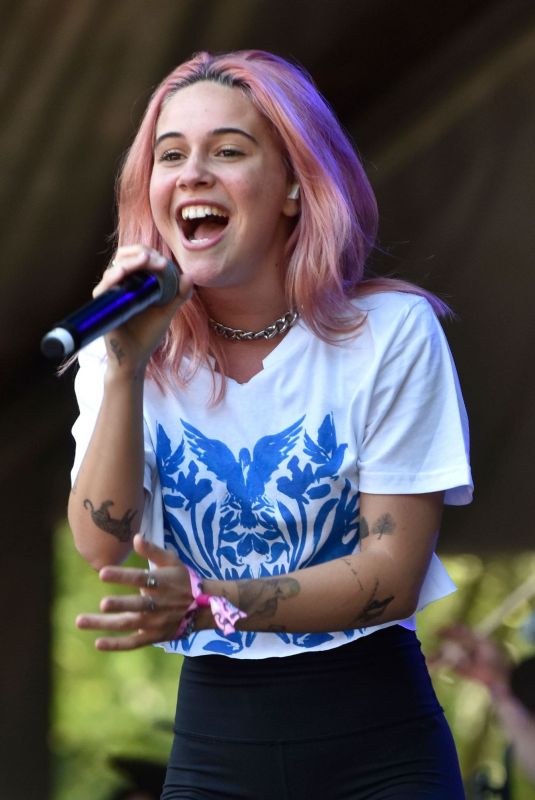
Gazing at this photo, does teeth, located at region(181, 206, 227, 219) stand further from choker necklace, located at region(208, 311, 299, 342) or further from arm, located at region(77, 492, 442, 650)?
arm, located at region(77, 492, 442, 650)

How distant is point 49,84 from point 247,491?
1.29 m

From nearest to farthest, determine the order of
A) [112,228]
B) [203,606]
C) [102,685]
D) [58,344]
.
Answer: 1. [58,344]
2. [203,606]
3. [112,228]
4. [102,685]

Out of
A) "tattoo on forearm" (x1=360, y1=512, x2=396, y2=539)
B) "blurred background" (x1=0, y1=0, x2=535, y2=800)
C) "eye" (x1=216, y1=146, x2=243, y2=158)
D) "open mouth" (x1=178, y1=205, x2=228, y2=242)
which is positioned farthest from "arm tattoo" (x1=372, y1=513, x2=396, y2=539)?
"blurred background" (x1=0, y1=0, x2=535, y2=800)

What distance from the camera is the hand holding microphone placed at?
137 centimetres

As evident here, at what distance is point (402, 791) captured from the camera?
1.73 metres

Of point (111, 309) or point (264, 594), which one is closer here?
point (111, 309)

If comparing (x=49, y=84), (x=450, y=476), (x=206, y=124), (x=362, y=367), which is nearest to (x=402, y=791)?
(x=450, y=476)

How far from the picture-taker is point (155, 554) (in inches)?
60.7

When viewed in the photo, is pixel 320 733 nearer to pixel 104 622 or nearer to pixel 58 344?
pixel 104 622

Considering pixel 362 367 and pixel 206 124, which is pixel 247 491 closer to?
pixel 362 367

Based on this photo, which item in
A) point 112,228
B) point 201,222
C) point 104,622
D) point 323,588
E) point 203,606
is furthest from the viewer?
point 112,228

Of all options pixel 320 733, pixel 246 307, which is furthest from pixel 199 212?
pixel 320 733

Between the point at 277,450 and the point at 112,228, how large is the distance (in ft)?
3.95

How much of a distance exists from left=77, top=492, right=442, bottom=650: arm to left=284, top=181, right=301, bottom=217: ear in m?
0.46
